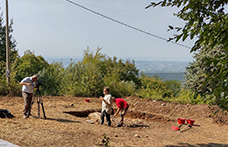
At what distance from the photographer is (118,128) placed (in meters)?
8.51

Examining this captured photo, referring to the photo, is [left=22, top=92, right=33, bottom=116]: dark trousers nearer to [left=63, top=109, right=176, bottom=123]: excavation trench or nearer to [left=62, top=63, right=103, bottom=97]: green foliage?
[left=63, top=109, right=176, bottom=123]: excavation trench

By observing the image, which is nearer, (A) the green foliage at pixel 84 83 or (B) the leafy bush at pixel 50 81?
(A) the green foliage at pixel 84 83

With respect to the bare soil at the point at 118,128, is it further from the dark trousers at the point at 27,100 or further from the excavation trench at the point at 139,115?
the dark trousers at the point at 27,100

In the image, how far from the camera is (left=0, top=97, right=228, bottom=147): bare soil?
6.31 m

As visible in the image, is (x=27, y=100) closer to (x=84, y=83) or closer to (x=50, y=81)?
(x=84, y=83)

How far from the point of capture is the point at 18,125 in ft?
23.8

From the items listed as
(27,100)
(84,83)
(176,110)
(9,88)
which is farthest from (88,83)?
(27,100)

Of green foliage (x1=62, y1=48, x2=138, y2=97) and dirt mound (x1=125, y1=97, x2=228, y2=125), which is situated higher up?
green foliage (x1=62, y1=48, x2=138, y2=97)

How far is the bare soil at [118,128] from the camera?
631cm

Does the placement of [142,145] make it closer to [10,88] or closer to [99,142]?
[99,142]

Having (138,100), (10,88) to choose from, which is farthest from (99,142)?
(10,88)

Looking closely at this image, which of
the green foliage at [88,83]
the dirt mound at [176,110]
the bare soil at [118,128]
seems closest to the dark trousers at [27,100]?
the bare soil at [118,128]

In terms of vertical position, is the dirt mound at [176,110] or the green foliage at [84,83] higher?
the green foliage at [84,83]

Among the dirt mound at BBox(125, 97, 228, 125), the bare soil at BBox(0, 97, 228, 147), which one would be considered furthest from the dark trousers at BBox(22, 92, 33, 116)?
the dirt mound at BBox(125, 97, 228, 125)
